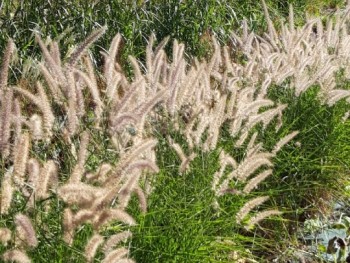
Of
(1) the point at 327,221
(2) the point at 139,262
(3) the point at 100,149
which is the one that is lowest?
(1) the point at 327,221

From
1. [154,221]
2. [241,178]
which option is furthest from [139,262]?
[241,178]

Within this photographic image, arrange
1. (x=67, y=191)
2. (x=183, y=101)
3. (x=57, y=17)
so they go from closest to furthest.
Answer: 1. (x=67, y=191)
2. (x=183, y=101)
3. (x=57, y=17)

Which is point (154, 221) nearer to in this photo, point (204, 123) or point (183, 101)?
point (204, 123)

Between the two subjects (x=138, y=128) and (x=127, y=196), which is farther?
(x=138, y=128)

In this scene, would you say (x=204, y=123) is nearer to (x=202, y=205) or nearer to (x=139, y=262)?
(x=202, y=205)

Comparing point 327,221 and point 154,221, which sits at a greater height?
point 154,221

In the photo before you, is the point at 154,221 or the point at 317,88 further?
the point at 317,88

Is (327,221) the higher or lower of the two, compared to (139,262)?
lower

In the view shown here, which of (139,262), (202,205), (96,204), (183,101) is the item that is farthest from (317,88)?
(96,204)

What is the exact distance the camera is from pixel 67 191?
2.33 m

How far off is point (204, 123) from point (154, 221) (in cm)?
62

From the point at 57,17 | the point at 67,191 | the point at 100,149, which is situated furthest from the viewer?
the point at 57,17

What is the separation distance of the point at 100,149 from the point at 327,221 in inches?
59.3

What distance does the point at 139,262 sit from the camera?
292 centimetres
